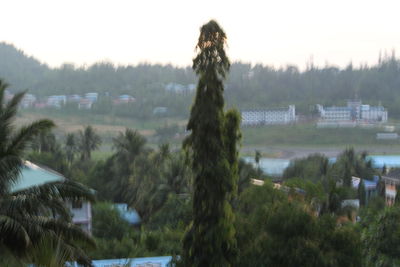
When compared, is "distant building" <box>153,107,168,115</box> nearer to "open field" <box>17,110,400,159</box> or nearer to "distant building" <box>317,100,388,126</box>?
"open field" <box>17,110,400,159</box>

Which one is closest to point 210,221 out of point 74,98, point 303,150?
point 303,150

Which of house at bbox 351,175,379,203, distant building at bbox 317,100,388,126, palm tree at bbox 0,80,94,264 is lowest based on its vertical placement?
house at bbox 351,175,379,203

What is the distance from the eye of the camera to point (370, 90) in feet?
601

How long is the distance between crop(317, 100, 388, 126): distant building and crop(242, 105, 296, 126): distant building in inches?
314

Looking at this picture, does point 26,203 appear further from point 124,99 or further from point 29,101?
point 29,101

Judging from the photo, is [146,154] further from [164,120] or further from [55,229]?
[164,120]

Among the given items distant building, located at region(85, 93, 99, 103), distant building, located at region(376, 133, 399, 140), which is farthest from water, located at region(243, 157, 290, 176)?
distant building, located at region(85, 93, 99, 103)

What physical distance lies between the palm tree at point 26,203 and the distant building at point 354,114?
14661cm

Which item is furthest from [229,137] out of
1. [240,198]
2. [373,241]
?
[240,198]

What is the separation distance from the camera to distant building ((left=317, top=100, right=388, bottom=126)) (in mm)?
155500

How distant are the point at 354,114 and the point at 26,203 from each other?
160 meters

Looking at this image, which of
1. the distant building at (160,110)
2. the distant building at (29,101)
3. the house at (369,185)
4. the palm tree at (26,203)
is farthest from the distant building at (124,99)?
the palm tree at (26,203)

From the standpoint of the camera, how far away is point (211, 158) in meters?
11.9

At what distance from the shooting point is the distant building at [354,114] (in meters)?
156
